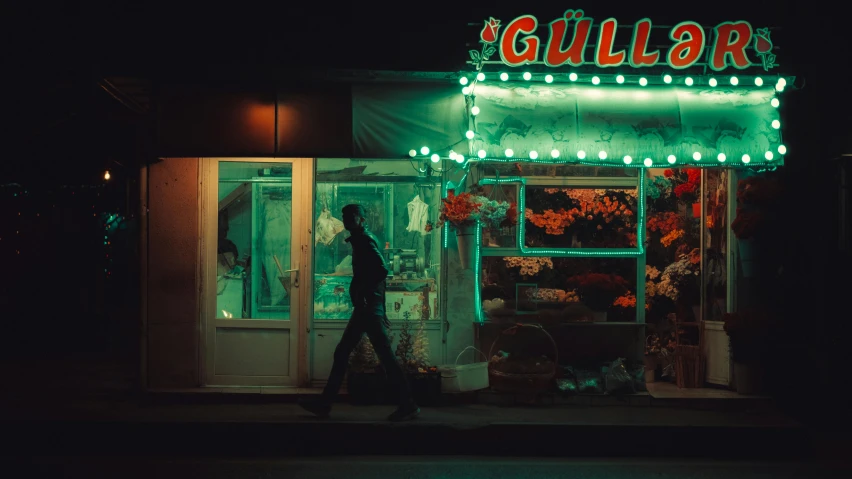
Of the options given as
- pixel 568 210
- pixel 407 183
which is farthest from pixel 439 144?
pixel 568 210

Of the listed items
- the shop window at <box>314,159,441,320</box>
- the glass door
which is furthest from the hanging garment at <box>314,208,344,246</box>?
the glass door

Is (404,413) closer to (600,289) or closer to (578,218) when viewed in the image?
(600,289)

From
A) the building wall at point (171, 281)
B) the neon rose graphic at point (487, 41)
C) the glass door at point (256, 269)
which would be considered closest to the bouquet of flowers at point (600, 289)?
the neon rose graphic at point (487, 41)

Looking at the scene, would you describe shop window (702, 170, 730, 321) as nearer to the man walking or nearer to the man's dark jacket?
the man walking

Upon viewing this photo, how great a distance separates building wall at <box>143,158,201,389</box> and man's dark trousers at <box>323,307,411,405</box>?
7.09 ft

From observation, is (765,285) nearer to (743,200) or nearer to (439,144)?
(743,200)

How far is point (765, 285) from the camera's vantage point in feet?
31.4

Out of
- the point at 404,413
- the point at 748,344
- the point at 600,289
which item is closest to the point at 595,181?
the point at 600,289

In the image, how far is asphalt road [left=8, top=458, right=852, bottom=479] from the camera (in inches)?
268

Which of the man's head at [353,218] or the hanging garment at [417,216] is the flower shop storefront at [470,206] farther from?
the man's head at [353,218]

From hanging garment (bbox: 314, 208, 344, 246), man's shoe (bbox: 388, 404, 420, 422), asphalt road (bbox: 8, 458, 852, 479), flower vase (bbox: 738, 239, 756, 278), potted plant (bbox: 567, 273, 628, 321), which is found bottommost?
asphalt road (bbox: 8, 458, 852, 479)

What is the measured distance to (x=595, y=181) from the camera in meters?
9.76

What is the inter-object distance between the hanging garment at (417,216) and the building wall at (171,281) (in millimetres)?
2688

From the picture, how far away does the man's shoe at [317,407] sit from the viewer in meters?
8.17
